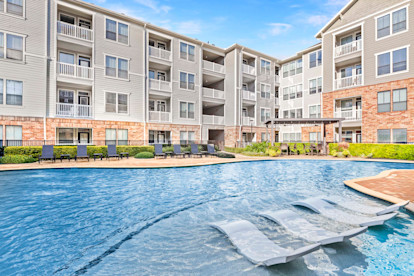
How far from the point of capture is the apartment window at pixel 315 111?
2598 cm

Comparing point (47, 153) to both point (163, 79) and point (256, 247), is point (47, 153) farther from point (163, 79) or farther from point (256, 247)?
point (256, 247)

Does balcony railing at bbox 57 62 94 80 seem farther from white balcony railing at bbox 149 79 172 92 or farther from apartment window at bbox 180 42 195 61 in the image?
apartment window at bbox 180 42 195 61

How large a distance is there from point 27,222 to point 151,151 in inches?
523

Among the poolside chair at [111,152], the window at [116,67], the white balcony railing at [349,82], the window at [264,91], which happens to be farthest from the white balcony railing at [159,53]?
the white balcony railing at [349,82]

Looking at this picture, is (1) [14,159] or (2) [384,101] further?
(2) [384,101]

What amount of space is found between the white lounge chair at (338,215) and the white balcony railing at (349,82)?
20783mm

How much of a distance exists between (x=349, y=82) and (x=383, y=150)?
29.5 ft

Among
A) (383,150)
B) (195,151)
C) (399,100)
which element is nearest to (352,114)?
(399,100)

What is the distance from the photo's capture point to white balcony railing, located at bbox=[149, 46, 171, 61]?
67.8 feet

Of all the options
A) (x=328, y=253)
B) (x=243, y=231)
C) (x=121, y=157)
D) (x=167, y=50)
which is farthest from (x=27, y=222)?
(x=167, y=50)

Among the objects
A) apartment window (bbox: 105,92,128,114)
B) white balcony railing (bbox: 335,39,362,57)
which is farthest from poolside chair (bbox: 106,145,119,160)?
white balcony railing (bbox: 335,39,362,57)

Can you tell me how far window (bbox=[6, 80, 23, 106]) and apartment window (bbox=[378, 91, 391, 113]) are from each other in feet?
97.4

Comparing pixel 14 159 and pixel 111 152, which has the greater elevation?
pixel 111 152

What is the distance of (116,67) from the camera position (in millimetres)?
18703
